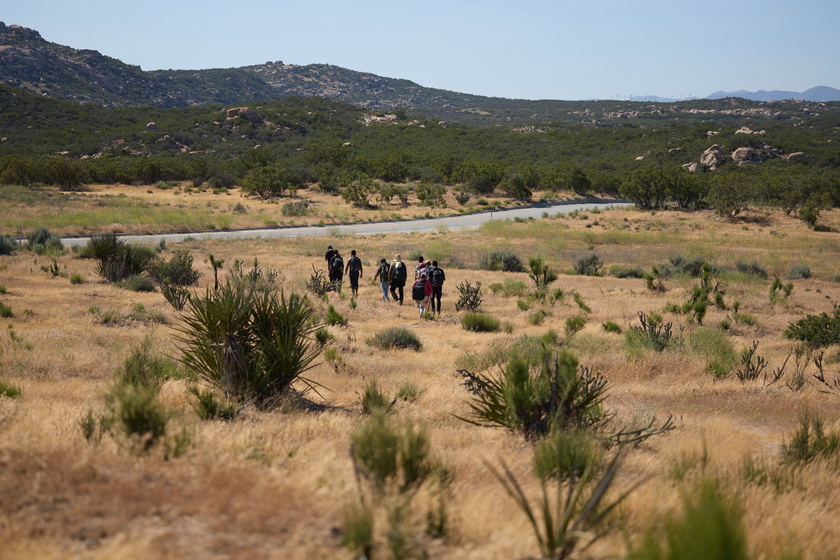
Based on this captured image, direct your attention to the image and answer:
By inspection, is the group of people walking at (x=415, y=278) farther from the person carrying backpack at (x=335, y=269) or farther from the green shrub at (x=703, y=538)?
the green shrub at (x=703, y=538)

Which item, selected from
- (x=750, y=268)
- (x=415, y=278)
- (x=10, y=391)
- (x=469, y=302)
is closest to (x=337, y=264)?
(x=415, y=278)

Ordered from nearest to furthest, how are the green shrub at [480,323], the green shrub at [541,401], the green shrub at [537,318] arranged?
the green shrub at [541,401] → the green shrub at [480,323] → the green shrub at [537,318]

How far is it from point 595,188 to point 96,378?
2864 inches

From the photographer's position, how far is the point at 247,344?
24.3ft

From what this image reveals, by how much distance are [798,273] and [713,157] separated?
2551 inches

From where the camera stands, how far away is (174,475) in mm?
3834

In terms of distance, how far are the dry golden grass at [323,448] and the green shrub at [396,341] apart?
0.29 m

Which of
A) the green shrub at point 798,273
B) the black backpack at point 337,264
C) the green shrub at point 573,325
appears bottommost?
the green shrub at point 798,273

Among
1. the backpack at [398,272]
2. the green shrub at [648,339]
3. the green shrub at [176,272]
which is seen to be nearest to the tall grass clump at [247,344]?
the green shrub at [648,339]

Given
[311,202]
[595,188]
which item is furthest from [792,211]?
[311,202]

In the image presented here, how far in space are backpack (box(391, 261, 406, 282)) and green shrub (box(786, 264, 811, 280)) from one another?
20227 mm

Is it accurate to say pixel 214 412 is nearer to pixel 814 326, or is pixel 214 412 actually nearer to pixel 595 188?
pixel 814 326

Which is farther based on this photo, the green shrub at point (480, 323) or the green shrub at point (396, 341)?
the green shrub at point (480, 323)

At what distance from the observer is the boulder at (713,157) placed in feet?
278
